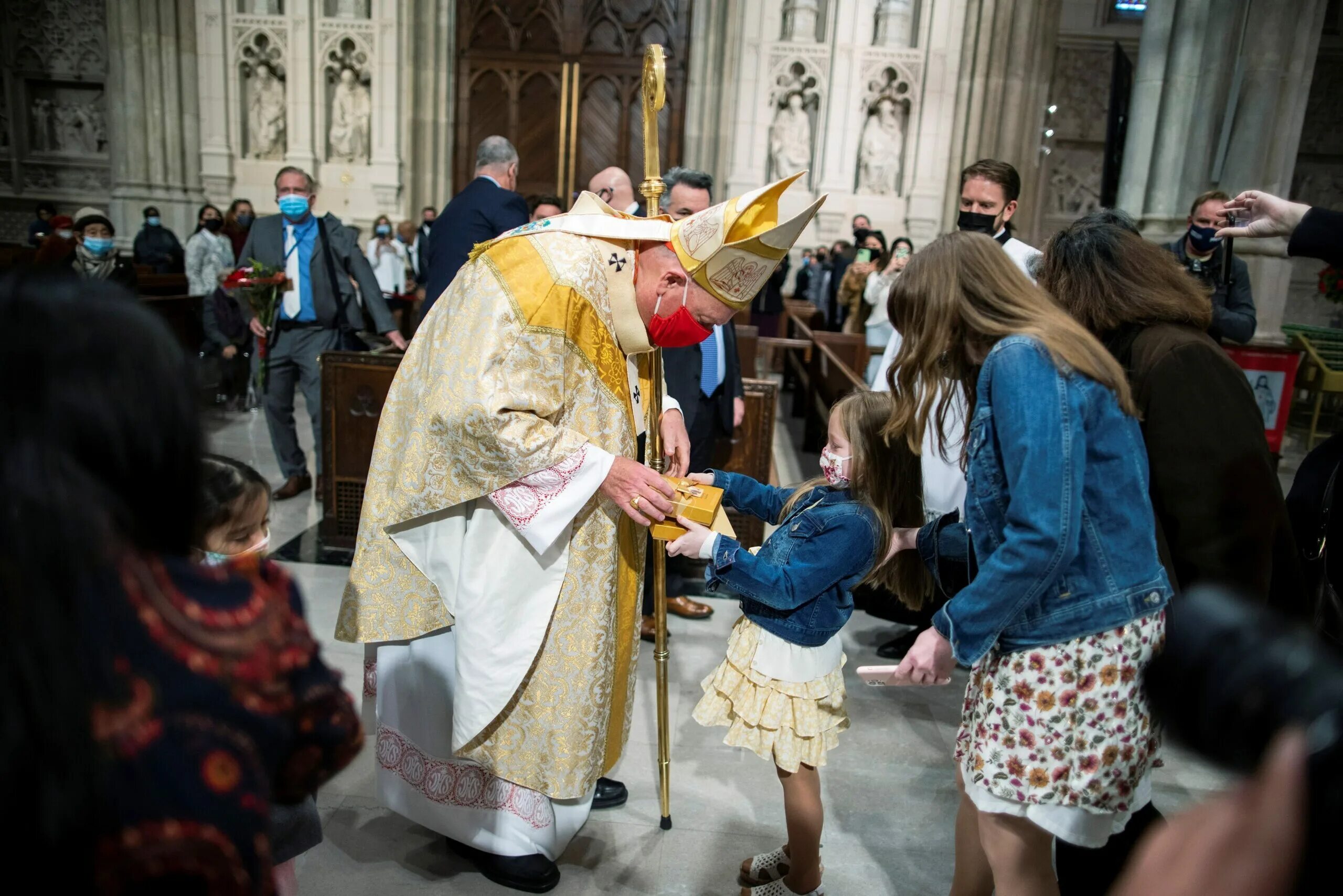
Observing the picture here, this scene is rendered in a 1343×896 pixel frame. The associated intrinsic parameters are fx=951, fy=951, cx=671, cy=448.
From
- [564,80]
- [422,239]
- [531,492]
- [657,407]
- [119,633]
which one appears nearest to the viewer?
[119,633]

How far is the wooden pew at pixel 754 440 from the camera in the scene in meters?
4.75

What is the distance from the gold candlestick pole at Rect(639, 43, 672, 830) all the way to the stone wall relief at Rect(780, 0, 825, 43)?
32.0ft

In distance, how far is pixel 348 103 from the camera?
38.0 feet

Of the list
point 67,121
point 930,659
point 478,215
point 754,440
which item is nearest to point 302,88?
point 67,121

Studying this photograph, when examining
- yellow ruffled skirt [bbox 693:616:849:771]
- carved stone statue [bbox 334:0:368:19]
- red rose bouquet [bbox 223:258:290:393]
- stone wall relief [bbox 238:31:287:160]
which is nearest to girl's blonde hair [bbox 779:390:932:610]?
yellow ruffled skirt [bbox 693:616:849:771]

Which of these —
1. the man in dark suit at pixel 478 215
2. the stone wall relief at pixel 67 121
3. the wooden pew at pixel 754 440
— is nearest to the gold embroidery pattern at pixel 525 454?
the wooden pew at pixel 754 440

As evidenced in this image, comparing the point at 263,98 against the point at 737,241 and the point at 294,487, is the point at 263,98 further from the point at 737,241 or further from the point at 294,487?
the point at 737,241

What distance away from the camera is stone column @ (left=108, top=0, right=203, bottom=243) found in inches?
459

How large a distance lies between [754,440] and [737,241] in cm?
272

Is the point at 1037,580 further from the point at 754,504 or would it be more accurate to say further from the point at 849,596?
the point at 754,504

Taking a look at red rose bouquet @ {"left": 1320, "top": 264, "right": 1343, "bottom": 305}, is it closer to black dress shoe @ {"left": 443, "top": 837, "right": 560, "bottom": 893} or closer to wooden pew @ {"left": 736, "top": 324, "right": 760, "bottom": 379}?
wooden pew @ {"left": 736, "top": 324, "right": 760, "bottom": 379}

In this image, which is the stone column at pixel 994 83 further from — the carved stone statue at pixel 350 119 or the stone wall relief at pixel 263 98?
the stone wall relief at pixel 263 98

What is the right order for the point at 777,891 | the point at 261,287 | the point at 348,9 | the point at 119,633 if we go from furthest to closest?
the point at 348,9 → the point at 261,287 → the point at 777,891 → the point at 119,633

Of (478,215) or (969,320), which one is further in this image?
(478,215)
